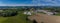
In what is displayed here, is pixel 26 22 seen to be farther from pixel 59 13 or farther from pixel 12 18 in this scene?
pixel 59 13

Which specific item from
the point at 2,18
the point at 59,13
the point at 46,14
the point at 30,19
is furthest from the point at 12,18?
the point at 59,13

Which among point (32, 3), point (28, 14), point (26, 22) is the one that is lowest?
point (26, 22)

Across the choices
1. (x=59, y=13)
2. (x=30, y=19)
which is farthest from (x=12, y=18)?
(x=59, y=13)

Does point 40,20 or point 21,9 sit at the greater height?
point 21,9

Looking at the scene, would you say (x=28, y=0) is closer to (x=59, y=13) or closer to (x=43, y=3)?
(x=43, y=3)

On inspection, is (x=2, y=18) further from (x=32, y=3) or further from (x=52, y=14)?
(x=52, y=14)

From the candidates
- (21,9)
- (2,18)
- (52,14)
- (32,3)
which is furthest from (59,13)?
(2,18)

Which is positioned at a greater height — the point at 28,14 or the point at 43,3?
the point at 43,3
